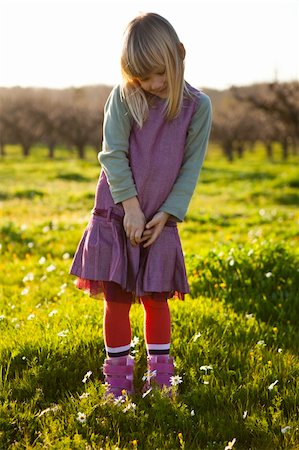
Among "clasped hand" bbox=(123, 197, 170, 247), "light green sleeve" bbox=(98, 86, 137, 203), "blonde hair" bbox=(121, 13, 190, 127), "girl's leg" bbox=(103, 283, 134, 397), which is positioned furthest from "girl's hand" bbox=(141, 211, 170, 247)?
"blonde hair" bbox=(121, 13, 190, 127)

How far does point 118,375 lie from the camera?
3.67 metres

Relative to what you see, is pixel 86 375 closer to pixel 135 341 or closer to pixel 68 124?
pixel 135 341

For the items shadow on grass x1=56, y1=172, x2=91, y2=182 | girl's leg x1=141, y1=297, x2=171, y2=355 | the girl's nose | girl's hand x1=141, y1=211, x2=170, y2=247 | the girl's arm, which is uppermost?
the girl's nose

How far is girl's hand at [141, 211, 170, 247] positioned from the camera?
3473 mm

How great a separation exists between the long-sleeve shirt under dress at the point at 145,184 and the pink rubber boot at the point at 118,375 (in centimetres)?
49

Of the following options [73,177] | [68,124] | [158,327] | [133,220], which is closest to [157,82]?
[133,220]

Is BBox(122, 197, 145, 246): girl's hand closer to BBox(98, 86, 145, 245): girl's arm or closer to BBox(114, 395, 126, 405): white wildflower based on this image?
BBox(98, 86, 145, 245): girl's arm

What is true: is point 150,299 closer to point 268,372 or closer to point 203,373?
point 203,373

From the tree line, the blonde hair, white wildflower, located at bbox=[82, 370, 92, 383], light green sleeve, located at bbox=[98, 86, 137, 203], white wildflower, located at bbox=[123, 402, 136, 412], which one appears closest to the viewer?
the blonde hair

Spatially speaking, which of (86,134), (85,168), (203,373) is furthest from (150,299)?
(86,134)

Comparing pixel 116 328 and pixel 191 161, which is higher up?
pixel 191 161

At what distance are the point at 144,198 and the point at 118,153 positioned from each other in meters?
0.30

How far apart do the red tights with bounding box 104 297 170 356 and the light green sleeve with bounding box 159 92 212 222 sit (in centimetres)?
58

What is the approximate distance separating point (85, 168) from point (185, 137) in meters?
23.2
